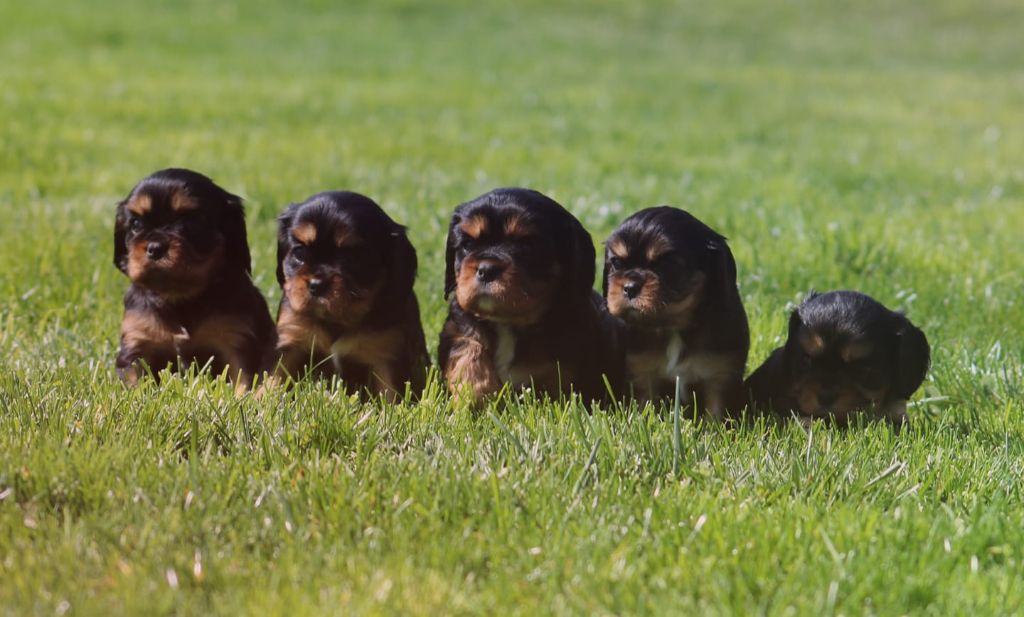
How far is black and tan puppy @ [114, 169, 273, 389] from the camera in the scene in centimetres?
505

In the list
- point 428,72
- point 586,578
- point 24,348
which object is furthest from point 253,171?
point 428,72

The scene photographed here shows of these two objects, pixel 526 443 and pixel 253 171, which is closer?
pixel 526 443

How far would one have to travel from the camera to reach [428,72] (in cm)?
2161

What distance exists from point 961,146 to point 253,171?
30.9 ft

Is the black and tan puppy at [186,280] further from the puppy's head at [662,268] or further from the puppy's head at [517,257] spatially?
the puppy's head at [662,268]

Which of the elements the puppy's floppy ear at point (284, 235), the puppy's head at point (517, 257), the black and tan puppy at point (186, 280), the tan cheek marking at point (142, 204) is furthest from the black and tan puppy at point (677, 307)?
the tan cheek marking at point (142, 204)

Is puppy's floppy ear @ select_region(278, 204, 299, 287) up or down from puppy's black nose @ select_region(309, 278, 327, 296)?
up

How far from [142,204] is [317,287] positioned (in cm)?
96

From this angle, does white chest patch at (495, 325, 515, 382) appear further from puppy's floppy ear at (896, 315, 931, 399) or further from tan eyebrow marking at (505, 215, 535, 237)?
puppy's floppy ear at (896, 315, 931, 399)

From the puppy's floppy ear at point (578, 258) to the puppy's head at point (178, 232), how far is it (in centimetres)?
157

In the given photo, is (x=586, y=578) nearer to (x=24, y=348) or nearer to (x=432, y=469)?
(x=432, y=469)

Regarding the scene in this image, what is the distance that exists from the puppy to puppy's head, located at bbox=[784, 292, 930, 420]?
1752mm

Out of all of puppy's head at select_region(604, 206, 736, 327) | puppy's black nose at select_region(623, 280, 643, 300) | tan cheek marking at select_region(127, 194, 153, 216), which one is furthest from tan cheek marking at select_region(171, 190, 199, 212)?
puppy's black nose at select_region(623, 280, 643, 300)

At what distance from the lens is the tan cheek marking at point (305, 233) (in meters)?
4.85
